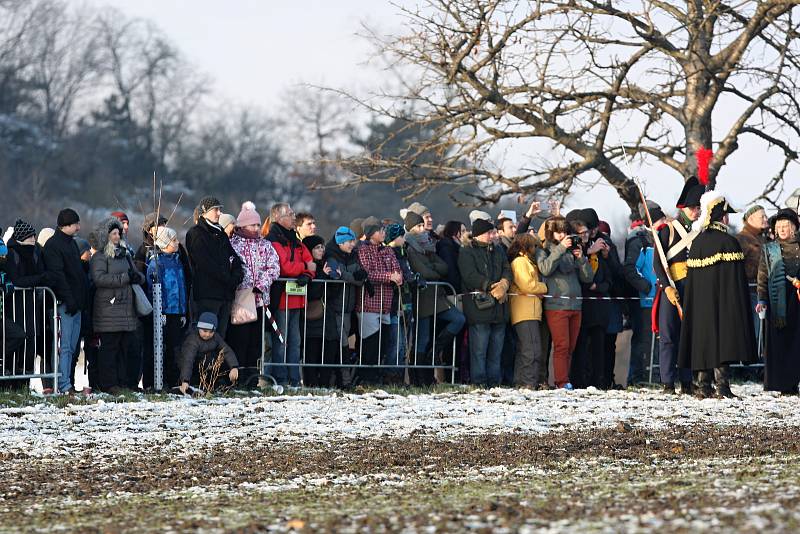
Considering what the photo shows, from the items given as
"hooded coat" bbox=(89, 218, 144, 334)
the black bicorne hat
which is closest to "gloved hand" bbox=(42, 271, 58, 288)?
"hooded coat" bbox=(89, 218, 144, 334)

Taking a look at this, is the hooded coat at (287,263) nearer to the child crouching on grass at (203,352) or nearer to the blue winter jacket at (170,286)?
the child crouching on grass at (203,352)

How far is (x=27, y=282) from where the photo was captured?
14023mm

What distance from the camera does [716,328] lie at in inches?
570

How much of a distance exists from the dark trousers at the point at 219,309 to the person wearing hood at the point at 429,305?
7.23 feet

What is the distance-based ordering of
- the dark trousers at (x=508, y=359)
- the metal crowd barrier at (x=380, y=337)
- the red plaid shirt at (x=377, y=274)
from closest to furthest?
the metal crowd barrier at (x=380, y=337), the red plaid shirt at (x=377, y=274), the dark trousers at (x=508, y=359)

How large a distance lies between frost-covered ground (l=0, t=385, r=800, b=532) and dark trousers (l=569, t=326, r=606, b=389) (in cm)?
177

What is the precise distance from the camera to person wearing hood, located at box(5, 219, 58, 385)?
555 inches

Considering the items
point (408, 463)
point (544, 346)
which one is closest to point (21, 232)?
point (544, 346)

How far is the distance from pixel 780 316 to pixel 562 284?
2.41 metres

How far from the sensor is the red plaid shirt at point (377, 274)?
1609 centimetres

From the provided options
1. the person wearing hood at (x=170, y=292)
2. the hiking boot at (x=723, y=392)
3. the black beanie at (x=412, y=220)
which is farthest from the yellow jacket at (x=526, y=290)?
the person wearing hood at (x=170, y=292)

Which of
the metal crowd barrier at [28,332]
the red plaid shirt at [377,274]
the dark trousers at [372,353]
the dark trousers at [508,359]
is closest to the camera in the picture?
the metal crowd barrier at [28,332]

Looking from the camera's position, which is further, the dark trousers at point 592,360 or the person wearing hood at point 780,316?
the dark trousers at point 592,360

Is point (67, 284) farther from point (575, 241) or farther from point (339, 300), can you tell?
point (575, 241)
